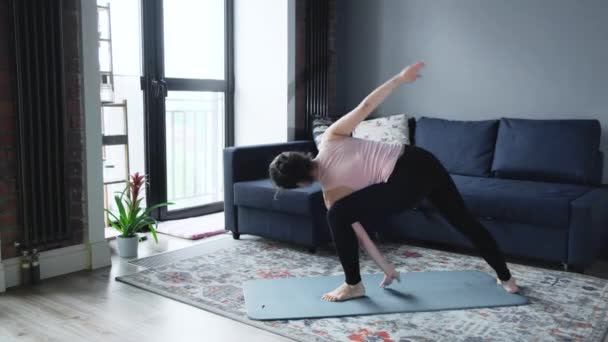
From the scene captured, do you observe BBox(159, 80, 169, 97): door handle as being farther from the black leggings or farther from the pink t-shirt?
the black leggings

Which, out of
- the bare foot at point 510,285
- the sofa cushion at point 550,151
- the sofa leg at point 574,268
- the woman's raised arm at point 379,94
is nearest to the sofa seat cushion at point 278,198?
the woman's raised arm at point 379,94

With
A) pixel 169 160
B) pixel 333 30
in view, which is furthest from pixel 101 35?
pixel 333 30

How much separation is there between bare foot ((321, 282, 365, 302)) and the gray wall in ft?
6.85

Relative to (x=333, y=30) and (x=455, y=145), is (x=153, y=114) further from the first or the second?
(x=455, y=145)

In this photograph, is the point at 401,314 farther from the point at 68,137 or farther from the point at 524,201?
the point at 68,137

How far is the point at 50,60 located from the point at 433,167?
2003 millimetres

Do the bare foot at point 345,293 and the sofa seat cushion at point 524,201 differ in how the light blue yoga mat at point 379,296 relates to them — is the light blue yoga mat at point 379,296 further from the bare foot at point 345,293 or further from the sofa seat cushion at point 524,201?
the sofa seat cushion at point 524,201

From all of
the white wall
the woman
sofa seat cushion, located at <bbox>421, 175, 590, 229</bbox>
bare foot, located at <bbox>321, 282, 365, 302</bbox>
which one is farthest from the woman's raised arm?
the white wall

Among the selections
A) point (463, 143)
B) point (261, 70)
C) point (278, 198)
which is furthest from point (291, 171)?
point (261, 70)

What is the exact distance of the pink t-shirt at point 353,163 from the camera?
2582 mm

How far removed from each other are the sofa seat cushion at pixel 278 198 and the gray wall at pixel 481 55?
1.49 m

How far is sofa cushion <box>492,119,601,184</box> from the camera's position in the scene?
11.7ft

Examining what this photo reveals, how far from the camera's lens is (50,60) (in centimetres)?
294

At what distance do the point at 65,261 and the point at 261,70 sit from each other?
2.24m
